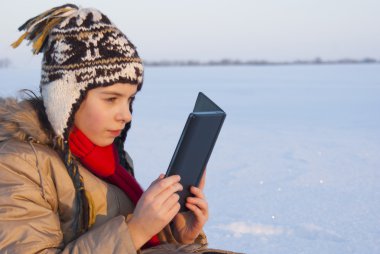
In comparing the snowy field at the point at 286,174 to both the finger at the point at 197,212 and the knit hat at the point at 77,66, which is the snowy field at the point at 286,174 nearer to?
the knit hat at the point at 77,66

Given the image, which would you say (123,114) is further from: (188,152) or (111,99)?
(188,152)

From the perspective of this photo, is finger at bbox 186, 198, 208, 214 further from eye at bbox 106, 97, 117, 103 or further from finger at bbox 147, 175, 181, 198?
eye at bbox 106, 97, 117, 103

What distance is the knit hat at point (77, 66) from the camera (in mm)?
1768

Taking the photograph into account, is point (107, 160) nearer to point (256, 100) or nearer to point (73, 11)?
point (73, 11)

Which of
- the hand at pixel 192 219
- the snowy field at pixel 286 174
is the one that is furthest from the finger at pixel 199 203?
the snowy field at pixel 286 174

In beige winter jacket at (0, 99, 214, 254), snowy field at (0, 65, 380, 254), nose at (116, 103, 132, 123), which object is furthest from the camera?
snowy field at (0, 65, 380, 254)

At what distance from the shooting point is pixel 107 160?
6.26 ft

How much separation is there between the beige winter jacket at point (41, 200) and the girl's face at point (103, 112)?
12 centimetres

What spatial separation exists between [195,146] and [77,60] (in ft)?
1.48

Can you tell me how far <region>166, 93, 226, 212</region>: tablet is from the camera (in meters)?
1.71

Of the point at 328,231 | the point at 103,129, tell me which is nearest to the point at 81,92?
the point at 103,129

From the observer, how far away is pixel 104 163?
1892 mm

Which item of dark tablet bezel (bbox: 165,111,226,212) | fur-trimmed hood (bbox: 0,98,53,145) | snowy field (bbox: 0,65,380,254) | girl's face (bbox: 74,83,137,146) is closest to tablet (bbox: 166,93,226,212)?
dark tablet bezel (bbox: 165,111,226,212)

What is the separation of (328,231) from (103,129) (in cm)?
213
